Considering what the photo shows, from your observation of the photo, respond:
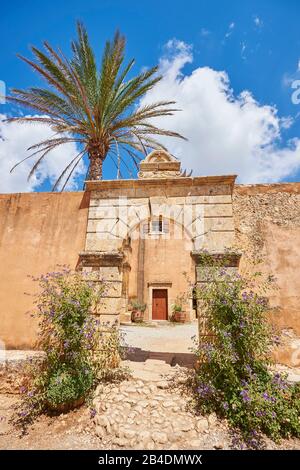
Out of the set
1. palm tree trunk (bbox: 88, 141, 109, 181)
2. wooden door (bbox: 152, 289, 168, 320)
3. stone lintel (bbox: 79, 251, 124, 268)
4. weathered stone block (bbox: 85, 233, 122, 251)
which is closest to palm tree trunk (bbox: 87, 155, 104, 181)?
palm tree trunk (bbox: 88, 141, 109, 181)

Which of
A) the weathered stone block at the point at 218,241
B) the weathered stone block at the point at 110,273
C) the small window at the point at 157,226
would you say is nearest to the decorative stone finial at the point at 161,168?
the weathered stone block at the point at 218,241

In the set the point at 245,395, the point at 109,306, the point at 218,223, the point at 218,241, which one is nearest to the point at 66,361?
the point at 109,306

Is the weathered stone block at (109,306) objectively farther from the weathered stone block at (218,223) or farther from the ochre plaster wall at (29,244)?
the weathered stone block at (218,223)

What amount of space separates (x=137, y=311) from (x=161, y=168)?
403 inches

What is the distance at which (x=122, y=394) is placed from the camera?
11.5ft

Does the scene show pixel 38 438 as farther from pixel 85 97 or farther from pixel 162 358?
pixel 85 97

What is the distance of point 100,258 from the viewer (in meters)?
4.61

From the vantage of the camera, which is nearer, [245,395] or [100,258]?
[245,395]

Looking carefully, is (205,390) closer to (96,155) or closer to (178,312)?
(96,155)

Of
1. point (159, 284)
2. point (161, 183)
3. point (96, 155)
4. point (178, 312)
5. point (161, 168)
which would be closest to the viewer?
point (161, 183)

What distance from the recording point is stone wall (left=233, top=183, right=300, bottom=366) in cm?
410

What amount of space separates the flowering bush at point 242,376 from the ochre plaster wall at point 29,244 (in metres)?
2.71
